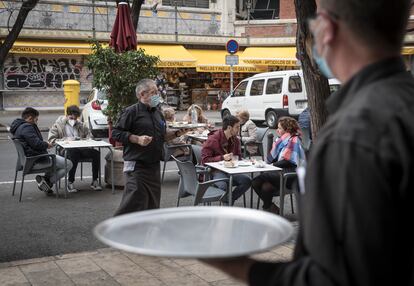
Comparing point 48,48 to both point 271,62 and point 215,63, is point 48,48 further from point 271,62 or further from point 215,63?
point 271,62

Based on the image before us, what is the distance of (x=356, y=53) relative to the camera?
1.32 meters

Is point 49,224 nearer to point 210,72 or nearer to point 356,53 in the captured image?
point 356,53

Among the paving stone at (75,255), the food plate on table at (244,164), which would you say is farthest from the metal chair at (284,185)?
the paving stone at (75,255)

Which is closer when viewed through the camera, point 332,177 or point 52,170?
point 332,177

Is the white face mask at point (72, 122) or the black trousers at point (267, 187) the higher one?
the white face mask at point (72, 122)

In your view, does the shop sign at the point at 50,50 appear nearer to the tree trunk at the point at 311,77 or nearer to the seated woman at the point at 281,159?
the seated woman at the point at 281,159

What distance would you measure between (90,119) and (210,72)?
13725 millimetres

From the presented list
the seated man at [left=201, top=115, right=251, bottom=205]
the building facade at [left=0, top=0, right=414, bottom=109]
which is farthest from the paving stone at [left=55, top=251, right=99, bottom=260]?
the building facade at [left=0, top=0, right=414, bottom=109]

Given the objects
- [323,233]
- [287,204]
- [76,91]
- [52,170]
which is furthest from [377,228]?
[76,91]

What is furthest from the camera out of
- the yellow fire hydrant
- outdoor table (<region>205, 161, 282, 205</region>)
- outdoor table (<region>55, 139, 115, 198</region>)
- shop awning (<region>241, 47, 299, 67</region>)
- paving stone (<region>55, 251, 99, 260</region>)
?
shop awning (<region>241, 47, 299, 67</region>)

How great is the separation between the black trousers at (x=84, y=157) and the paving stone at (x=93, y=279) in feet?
14.9

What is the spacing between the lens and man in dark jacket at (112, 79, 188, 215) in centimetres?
594

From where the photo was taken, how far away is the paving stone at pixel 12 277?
4.44 meters

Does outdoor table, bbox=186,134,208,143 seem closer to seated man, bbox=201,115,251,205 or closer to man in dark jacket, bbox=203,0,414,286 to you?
seated man, bbox=201,115,251,205
